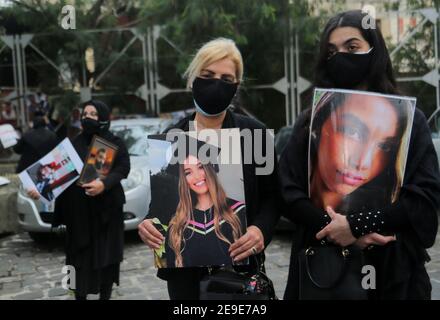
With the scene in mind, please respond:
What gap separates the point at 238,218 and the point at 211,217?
115 mm

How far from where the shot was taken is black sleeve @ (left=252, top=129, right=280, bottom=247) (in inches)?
96.5

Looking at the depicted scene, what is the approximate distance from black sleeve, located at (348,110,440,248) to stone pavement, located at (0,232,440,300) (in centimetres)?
317

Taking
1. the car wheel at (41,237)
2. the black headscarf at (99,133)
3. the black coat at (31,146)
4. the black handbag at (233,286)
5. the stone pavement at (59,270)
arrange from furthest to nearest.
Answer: the car wheel at (41,237) < the black coat at (31,146) < the stone pavement at (59,270) < the black headscarf at (99,133) < the black handbag at (233,286)

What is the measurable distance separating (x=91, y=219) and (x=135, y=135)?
4.09 meters

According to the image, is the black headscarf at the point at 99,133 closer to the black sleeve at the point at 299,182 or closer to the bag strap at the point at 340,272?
the black sleeve at the point at 299,182

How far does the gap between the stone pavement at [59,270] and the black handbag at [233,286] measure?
305 centimetres

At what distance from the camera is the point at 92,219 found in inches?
192

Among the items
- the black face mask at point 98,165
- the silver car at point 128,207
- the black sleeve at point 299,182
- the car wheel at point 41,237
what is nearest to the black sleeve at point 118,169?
the black face mask at point 98,165

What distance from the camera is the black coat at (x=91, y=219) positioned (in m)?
4.84

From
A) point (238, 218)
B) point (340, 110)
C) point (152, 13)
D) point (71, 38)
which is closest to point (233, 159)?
point (238, 218)

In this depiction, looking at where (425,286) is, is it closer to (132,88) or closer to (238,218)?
(238,218)

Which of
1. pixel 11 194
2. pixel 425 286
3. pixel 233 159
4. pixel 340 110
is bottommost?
pixel 11 194

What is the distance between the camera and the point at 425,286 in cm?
223
